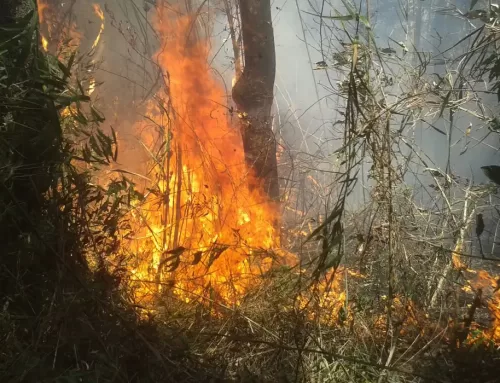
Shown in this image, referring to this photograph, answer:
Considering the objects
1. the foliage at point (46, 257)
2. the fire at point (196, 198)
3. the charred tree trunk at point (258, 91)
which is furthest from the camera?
the charred tree trunk at point (258, 91)

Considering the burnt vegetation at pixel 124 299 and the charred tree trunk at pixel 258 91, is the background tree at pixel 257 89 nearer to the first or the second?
the charred tree trunk at pixel 258 91

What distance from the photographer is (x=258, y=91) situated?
483 cm

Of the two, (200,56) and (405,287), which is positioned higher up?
(200,56)

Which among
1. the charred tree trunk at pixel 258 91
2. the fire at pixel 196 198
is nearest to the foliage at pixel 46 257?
the fire at pixel 196 198

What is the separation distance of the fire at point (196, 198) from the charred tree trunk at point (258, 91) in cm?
23

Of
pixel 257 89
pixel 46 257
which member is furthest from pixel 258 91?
pixel 46 257

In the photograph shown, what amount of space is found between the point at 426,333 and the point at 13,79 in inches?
126

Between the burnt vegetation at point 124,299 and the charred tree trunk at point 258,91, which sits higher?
the charred tree trunk at point 258,91

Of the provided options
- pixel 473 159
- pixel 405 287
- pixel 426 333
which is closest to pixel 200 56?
pixel 405 287

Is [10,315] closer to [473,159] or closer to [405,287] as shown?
[405,287]

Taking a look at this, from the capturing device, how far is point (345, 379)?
2.65 metres

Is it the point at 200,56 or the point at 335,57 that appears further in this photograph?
A: the point at 200,56

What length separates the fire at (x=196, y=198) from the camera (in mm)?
3953

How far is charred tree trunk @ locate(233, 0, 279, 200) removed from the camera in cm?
479
